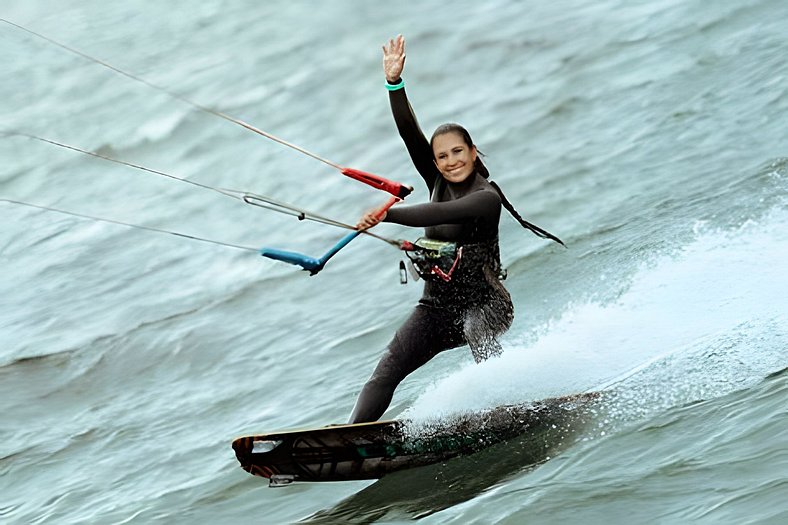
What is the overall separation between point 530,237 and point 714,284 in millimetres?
2926

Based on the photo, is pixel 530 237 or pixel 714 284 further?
pixel 530 237

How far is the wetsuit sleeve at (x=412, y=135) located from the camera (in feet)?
20.8

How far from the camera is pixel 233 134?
1678cm

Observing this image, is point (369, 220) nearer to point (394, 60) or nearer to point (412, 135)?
point (412, 135)

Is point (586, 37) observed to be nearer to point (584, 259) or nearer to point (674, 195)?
point (674, 195)

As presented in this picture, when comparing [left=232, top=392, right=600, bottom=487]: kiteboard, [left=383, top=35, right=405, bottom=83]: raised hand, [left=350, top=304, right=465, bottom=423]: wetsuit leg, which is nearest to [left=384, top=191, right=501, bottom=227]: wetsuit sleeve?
[left=350, top=304, right=465, bottom=423]: wetsuit leg

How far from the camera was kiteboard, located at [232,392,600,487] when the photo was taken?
6199 mm

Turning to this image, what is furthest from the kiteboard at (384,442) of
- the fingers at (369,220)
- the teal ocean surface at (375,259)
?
the fingers at (369,220)

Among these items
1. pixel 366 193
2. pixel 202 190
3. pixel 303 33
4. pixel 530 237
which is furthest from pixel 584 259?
pixel 303 33

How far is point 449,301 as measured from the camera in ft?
21.2

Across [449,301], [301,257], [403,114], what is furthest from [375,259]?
[301,257]

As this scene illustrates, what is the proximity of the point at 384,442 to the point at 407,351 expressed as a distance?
1.59 ft

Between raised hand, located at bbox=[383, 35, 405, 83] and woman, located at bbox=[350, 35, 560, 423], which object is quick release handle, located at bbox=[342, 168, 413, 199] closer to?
woman, located at bbox=[350, 35, 560, 423]

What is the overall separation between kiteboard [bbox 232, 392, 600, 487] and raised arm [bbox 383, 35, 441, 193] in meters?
1.29
